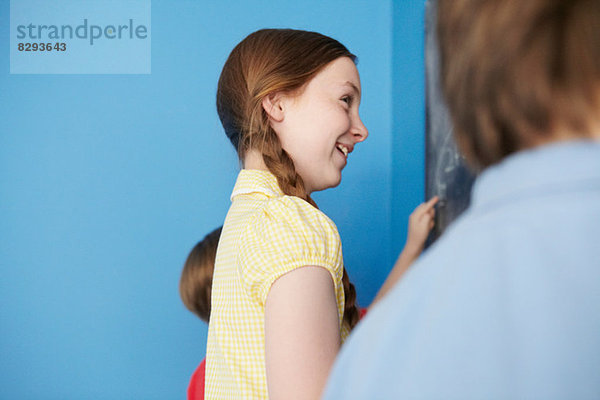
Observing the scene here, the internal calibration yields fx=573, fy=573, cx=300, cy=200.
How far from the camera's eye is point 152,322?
6.65ft

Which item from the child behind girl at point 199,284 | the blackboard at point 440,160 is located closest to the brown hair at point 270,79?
the blackboard at point 440,160

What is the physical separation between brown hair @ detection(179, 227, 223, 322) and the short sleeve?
674mm

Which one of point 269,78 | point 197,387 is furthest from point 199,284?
point 269,78

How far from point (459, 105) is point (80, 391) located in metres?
2.01

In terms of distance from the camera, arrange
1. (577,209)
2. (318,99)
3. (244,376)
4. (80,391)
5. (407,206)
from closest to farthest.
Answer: (577,209), (244,376), (318,99), (407,206), (80,391)

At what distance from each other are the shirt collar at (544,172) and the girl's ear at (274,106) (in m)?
0.62

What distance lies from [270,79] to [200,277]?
675mm

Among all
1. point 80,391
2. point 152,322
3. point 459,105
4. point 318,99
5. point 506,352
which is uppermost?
point 318,99

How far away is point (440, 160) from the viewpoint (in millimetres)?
1270

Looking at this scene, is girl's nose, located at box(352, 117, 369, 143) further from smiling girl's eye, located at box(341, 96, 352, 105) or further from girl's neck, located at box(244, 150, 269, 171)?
girl's neck, located at box(244, 150, 269, 171)

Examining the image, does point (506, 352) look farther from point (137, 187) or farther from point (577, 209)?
point (137, 187)

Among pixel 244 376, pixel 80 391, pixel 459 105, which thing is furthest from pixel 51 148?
pixel 459 105

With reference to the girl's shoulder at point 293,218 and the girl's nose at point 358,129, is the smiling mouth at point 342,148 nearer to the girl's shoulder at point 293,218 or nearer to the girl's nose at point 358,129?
the girl's nose at point 358,129

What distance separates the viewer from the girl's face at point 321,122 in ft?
3.06
